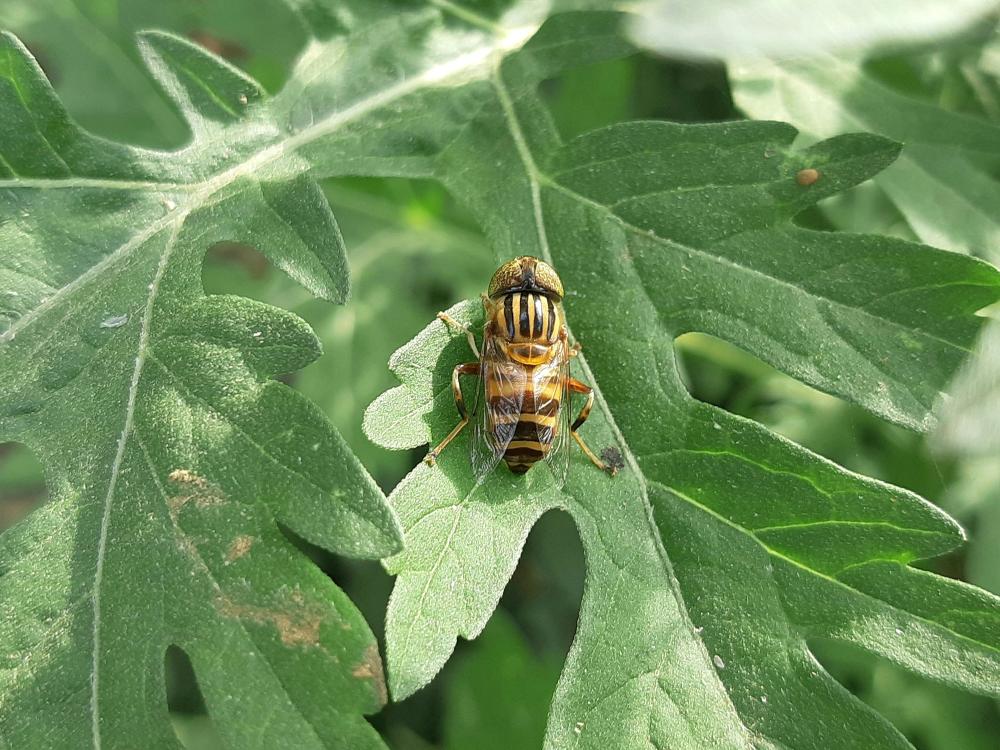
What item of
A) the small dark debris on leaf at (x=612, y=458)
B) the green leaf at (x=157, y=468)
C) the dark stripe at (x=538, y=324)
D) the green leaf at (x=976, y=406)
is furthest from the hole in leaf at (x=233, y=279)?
the green leaf at (x=976, y=406)

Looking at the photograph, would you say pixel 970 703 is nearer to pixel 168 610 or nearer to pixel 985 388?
pixel 985 388

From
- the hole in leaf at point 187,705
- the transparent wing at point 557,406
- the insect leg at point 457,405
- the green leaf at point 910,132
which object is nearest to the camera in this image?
the insect leg at point 457,405

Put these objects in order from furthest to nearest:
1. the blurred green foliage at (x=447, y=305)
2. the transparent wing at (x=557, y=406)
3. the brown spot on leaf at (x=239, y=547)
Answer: the blurred green foliage at (x=447, y=305) → the transparent wing at (x=557, y=406) → the brown spot on leaf at (x=239, y=547)

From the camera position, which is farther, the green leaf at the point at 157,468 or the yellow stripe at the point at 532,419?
the yellow stripe at the point at 532,419

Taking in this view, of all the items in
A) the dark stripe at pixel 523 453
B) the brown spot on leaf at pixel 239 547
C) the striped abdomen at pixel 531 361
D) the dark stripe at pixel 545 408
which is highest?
the striped abdomen at pixel 531 361

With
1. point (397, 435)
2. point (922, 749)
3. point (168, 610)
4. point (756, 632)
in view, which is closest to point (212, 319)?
point (397, 435)

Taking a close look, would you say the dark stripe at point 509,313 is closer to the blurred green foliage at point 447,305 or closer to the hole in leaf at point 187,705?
the blurred green foliage at point 447,305

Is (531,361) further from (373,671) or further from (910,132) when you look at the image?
(910,132)
